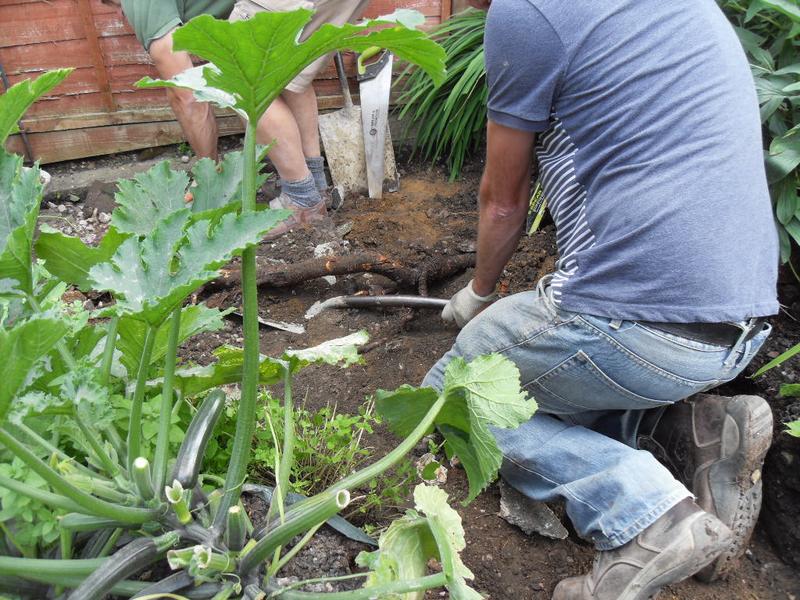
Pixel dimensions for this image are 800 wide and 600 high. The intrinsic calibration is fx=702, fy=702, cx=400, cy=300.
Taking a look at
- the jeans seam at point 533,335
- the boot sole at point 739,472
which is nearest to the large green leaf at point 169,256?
the jeans seam at point 533,335

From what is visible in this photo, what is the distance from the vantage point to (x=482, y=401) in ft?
4.38

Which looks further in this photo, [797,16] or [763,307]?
[797,16]

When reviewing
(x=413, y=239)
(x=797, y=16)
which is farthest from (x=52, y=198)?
(x=797, y=16)

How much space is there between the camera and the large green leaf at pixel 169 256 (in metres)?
1.05

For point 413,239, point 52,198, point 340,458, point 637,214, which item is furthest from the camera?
point 52,198

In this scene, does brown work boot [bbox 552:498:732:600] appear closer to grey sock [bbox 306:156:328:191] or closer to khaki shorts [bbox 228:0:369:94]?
khaki shorts [bbox 228:0:369:94]

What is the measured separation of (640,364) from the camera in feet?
5.49

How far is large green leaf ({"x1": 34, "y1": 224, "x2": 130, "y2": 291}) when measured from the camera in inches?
51.3

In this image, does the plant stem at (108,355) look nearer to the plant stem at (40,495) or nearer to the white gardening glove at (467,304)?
the plant stem at (40,495)

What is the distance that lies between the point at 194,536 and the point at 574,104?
1268mm

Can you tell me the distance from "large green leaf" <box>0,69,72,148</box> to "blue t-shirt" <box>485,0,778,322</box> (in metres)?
1.01

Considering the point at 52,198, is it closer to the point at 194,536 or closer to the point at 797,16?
the point at 194,536

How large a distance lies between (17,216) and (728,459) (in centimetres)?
180

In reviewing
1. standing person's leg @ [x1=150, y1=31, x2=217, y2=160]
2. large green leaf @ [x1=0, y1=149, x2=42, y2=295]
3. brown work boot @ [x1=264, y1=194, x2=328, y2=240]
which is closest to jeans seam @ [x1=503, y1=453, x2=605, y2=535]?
large green leaf @ [x1=0, y1=149, x2=42, y2=295]
